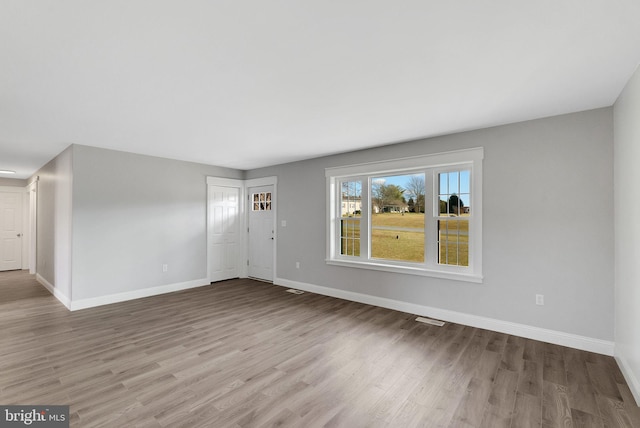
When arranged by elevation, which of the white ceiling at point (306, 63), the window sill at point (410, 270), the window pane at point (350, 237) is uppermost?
the white ceiling at point (306, 63)

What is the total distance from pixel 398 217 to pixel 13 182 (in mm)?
10087

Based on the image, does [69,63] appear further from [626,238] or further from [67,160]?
[626,238]

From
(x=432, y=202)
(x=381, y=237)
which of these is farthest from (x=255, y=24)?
(x=381, y=237)

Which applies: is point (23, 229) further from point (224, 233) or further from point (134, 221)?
point (224, 233)

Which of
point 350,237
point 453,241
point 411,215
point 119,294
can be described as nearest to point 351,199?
point 350,237

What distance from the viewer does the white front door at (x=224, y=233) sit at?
6148 mm

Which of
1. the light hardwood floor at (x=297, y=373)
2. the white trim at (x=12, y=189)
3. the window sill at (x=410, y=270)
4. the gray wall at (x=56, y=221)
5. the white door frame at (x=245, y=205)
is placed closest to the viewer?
the light hardwood floor at (x=297, y=373)

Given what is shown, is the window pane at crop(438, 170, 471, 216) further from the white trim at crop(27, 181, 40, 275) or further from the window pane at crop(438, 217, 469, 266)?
the white trim at crop(27, 181, 40, 275)

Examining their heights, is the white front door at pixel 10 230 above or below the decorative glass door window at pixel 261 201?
below

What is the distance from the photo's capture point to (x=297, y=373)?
8.48ft

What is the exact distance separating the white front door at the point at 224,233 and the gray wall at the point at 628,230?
6.04 meters

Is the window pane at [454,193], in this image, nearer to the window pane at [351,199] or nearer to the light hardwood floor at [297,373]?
the window pane at [351,199]

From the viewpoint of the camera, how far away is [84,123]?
3428 millimetres

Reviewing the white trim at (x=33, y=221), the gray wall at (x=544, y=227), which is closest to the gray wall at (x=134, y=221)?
the white trim at (x=33, y=221)
